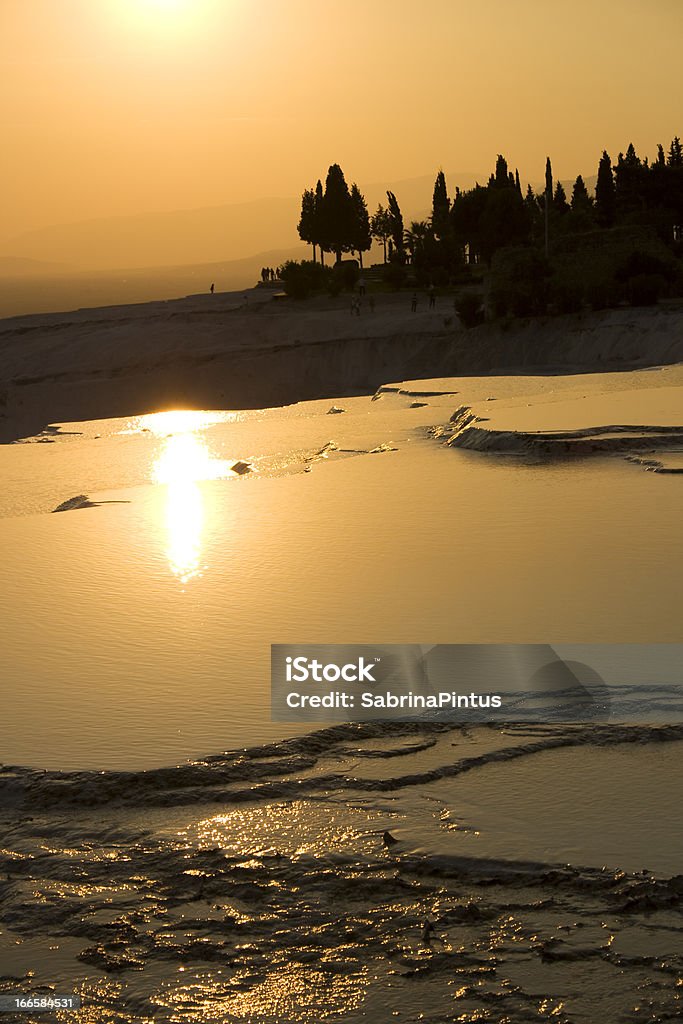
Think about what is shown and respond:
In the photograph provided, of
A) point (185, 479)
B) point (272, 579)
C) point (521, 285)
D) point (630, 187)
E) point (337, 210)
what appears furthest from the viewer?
point (337, 210)

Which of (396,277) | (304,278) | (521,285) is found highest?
(304,278)

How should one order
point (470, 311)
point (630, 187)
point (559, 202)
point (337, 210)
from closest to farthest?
point (470, 311)
point (630, 187)
point (337, 210)
point (559, 202)

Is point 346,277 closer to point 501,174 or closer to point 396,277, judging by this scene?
point 396,277

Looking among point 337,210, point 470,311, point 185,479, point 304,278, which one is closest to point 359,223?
point 337,210

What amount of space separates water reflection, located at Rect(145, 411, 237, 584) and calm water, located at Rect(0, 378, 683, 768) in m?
0.04

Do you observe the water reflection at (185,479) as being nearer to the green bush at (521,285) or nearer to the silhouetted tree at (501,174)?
the green bush at (521,285)

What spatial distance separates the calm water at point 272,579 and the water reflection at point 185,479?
0.04m

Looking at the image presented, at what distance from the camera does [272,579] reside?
6.56 m

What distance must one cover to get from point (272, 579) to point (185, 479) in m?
4.68

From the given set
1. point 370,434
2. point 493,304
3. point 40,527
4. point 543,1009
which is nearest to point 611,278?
point 493,304

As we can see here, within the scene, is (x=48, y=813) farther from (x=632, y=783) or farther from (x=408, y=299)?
(x=408, y=299)

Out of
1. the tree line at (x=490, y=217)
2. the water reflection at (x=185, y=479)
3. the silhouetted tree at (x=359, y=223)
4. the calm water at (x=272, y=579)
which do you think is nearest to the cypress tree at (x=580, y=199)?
the tree line at (x=490, y=217)

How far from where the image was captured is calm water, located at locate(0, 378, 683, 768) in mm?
4719

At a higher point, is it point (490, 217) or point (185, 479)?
point (490, 217)
